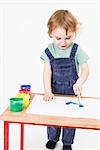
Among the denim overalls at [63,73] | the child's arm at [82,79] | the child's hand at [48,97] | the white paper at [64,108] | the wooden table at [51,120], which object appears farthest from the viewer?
the denim overalls at [63,73]

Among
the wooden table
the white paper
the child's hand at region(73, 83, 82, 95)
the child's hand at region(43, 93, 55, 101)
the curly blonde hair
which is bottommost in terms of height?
the wooden table

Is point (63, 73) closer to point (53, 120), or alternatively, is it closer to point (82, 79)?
point (82, 79)

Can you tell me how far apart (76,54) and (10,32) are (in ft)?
4.20

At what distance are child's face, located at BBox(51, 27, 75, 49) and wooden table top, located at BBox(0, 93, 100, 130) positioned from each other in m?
0.57

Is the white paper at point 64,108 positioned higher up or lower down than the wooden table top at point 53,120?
higher up

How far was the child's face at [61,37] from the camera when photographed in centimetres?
213

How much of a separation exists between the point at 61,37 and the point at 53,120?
0.61 meters

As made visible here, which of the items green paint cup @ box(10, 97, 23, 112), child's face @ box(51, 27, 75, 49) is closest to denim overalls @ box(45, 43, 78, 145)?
child's face @ box(51, 27, 75, 49)

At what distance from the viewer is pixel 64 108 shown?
6.20ft

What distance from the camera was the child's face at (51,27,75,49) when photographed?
6.98 ft

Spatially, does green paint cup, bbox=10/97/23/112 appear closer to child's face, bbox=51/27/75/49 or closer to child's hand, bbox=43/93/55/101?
child's hand, bbox=43/93/55/101

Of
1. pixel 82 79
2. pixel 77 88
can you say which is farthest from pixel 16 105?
pixel 82 79

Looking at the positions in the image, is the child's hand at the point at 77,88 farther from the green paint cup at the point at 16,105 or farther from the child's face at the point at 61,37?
the green paint cup at the point at 16,105

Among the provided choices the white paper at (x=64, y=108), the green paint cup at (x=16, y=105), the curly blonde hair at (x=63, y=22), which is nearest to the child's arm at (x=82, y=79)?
the white paper at (x=64, y=108)
